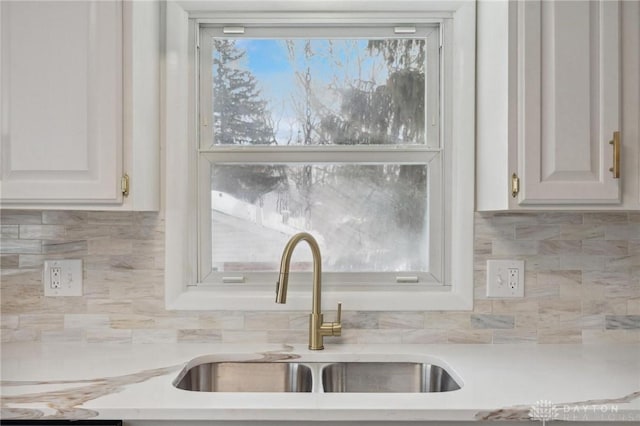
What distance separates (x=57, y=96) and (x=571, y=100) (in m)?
1.43

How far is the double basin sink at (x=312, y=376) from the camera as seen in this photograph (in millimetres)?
1679

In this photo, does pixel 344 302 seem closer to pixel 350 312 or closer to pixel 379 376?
pixel 350 312

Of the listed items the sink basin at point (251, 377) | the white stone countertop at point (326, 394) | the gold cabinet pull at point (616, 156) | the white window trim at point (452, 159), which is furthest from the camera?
the white window trim at point (452, 159)

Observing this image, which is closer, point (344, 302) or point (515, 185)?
point (515, 185)

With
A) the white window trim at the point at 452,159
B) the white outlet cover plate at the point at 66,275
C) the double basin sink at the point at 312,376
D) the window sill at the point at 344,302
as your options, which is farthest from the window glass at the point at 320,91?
the double basin sink at the point at 312,376

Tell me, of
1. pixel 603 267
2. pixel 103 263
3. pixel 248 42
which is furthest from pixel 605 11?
pixel 103 263

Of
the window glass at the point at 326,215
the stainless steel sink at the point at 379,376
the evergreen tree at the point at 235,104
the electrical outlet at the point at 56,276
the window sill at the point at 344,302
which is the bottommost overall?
the stainless steel sink at the point at 379,376

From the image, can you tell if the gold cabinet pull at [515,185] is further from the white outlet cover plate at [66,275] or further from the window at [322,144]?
the white outlet cover plate at [66,275]

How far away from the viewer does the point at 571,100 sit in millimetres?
1511

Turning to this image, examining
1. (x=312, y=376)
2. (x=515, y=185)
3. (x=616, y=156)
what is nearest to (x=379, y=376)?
(x=312, y=376)

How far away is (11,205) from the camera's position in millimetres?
1567

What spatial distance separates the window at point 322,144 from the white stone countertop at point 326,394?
29 cm

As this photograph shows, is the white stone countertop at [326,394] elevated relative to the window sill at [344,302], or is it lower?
lower

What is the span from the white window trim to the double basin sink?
0.21 metres
